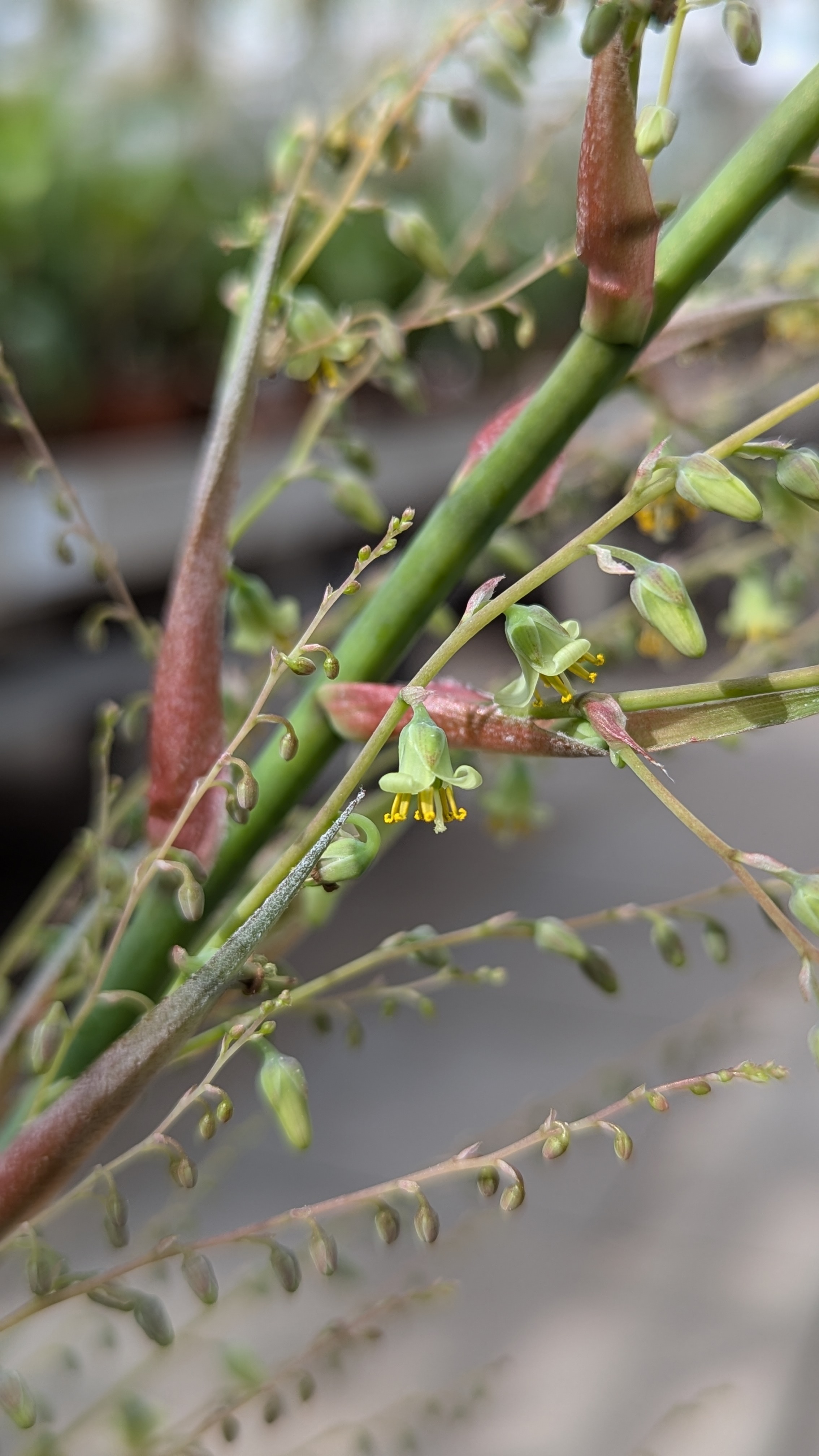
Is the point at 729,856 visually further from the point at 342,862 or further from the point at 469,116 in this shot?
the point at 469,116

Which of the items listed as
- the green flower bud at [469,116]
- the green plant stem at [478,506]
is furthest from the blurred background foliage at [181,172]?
the green plant stem at [478,506]

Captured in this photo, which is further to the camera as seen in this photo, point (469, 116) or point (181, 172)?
point (181, 172)

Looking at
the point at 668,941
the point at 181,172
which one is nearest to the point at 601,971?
the point at 668,941

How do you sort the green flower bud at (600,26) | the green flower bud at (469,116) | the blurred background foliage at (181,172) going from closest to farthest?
1. the green flower bud at (600,26)
2. the green flower bud at (469,116)
3. the blurred background foliage at (181,172)

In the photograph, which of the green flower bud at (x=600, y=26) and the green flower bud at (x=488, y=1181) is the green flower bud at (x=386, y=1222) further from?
the green flower bud at (x=600, y=26)

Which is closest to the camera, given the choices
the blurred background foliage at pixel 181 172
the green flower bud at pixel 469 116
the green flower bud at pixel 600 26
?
the green flower bud at pixel 600 26
